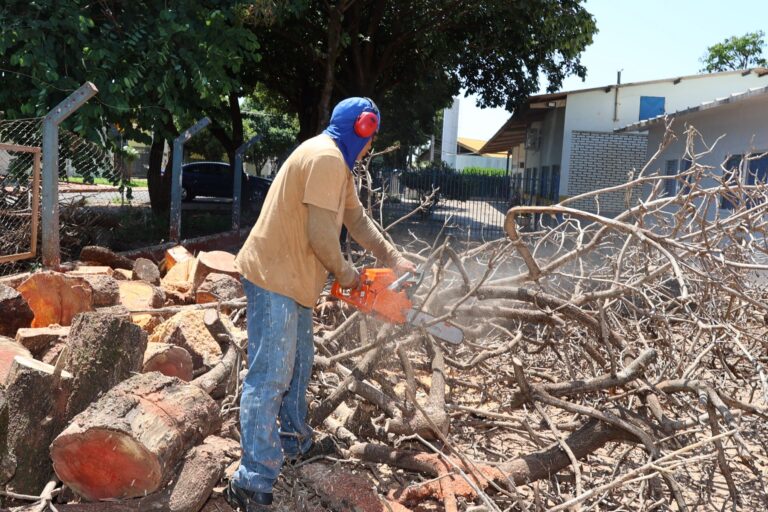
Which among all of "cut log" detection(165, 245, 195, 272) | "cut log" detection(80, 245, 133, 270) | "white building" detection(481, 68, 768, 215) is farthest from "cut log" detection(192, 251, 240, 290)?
"white building" detection(481, 68, 768, 215)

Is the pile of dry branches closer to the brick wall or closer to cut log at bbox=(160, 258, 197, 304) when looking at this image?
cut log at bbox=(160, 258, 197, 304)

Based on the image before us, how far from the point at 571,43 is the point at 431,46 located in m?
2.91

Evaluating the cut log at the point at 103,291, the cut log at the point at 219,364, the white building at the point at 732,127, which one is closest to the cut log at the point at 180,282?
the cut log at the point at 103,291

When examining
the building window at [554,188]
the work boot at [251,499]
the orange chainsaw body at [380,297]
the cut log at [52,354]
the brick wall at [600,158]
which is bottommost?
the work boot at [251,499]

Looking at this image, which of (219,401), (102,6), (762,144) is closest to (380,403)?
(219,401)

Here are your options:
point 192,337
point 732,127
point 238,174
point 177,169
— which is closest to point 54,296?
point 192,337

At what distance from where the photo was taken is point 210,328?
4.04m

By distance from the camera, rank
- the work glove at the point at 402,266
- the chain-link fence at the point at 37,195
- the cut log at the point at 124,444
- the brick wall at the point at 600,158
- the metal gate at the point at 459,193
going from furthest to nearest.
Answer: the brick wall at the point at 600,158, the metal gate at the point at 459,193, the chain-link fence at the point at 37,195, the work glove at the point at 402,266, the cut log at the point at 124,444

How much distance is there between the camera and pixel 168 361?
12.0 feet

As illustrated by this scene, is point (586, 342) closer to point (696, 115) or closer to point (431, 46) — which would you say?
point (696, 115)

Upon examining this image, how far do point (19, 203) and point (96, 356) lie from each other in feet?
15.1

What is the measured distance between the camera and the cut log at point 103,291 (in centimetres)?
465

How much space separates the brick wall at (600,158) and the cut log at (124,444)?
54.2 feet

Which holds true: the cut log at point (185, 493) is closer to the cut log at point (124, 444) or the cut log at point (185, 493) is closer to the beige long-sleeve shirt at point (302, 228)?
the cut log at point (124, 444)
